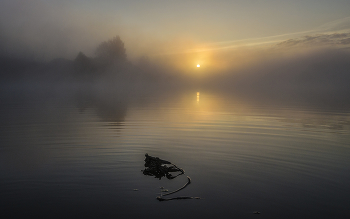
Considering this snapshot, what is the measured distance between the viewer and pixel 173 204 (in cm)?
1103

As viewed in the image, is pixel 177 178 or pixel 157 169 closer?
pixel 177 178

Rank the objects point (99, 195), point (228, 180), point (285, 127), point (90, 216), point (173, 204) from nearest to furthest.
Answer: point (90, 216) < point (173, 204) < point (99, 195) < point (228, 180) < point (285, 127)

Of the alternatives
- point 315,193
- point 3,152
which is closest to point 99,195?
point 315,193

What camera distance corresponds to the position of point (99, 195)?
11875 millimetres

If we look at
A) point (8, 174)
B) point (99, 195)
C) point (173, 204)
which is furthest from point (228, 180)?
point (8, 174)

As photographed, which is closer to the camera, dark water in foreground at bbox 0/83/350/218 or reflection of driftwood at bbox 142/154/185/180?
dark water in foreground at bbox 0/83/350/218

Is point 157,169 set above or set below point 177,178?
above

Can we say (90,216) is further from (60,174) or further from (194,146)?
(194,146)

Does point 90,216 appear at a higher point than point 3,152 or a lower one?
lower

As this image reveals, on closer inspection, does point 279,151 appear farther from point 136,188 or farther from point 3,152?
point 3,152

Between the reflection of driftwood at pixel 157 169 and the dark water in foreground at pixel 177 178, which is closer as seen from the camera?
the dark water in foreground at pixel 177 178

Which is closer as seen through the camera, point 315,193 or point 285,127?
point 315,193

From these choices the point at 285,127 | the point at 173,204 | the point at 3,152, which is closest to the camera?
the point at 173,204

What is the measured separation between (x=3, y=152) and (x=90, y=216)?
1369 centimetres
